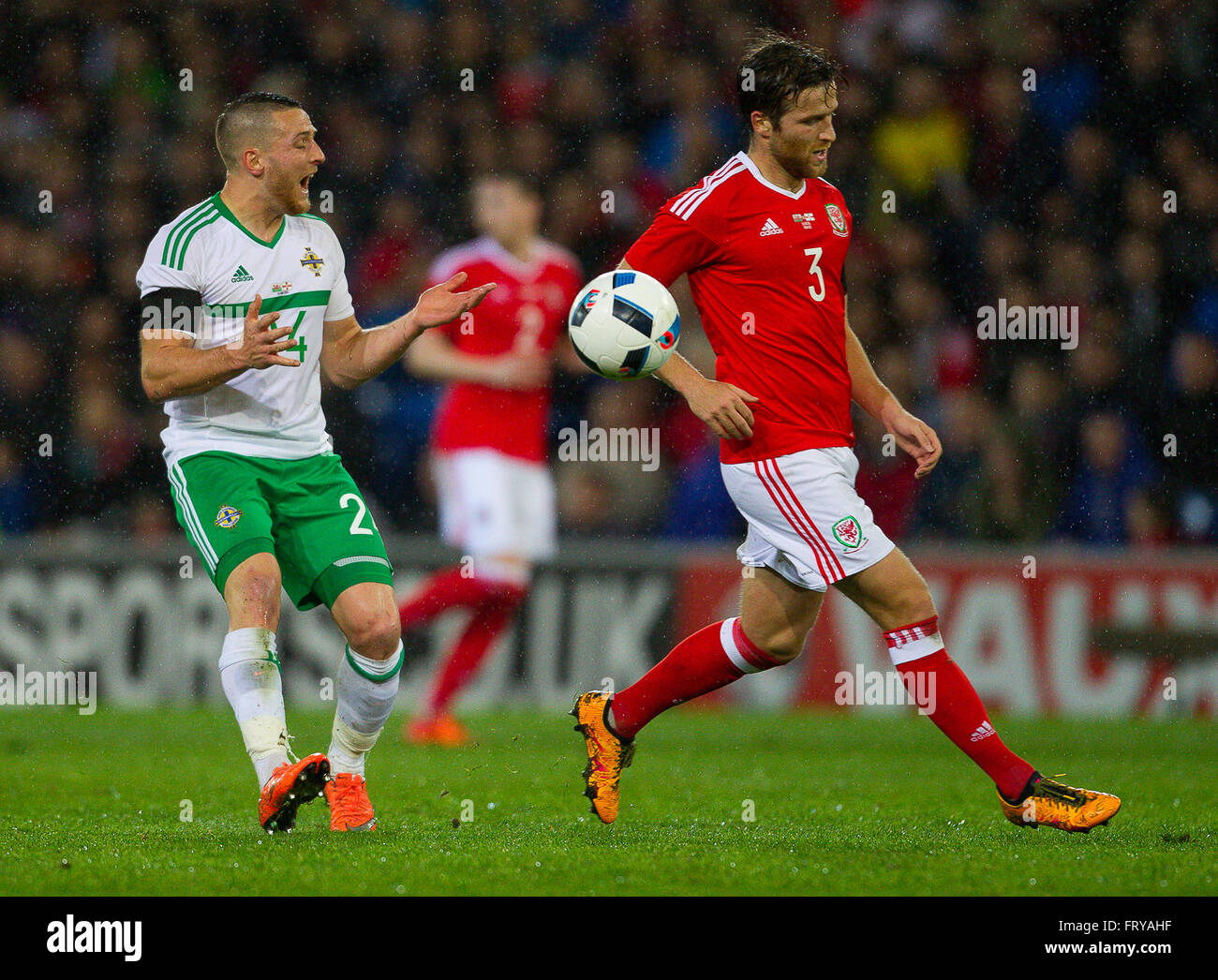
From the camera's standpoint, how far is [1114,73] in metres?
10.9

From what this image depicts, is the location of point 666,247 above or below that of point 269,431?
above

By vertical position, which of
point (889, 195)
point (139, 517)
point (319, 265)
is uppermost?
point (889, 195)

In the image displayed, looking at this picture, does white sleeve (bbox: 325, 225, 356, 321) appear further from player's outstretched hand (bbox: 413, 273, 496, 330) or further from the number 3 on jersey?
the number 3 on jersey

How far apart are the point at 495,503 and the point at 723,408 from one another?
315 centimetres

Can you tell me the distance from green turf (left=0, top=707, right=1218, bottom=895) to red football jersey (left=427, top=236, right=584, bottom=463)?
143 centimetres

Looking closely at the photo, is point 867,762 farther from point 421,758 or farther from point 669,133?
point 669,133

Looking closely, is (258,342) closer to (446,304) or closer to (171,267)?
(171,267)

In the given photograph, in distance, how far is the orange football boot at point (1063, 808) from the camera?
14.9ft

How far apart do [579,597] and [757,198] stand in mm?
4597

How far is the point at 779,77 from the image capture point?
4.87 m

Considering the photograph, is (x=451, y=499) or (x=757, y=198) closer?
(x=757, y=198)

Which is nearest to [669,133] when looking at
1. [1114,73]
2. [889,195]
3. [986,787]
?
[889,195]

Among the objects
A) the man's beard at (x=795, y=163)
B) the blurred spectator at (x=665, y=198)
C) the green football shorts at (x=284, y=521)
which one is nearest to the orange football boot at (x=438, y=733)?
the green football shorts at (x=284, y=521)

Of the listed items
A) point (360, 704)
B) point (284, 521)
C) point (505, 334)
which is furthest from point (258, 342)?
point (505, 334)
